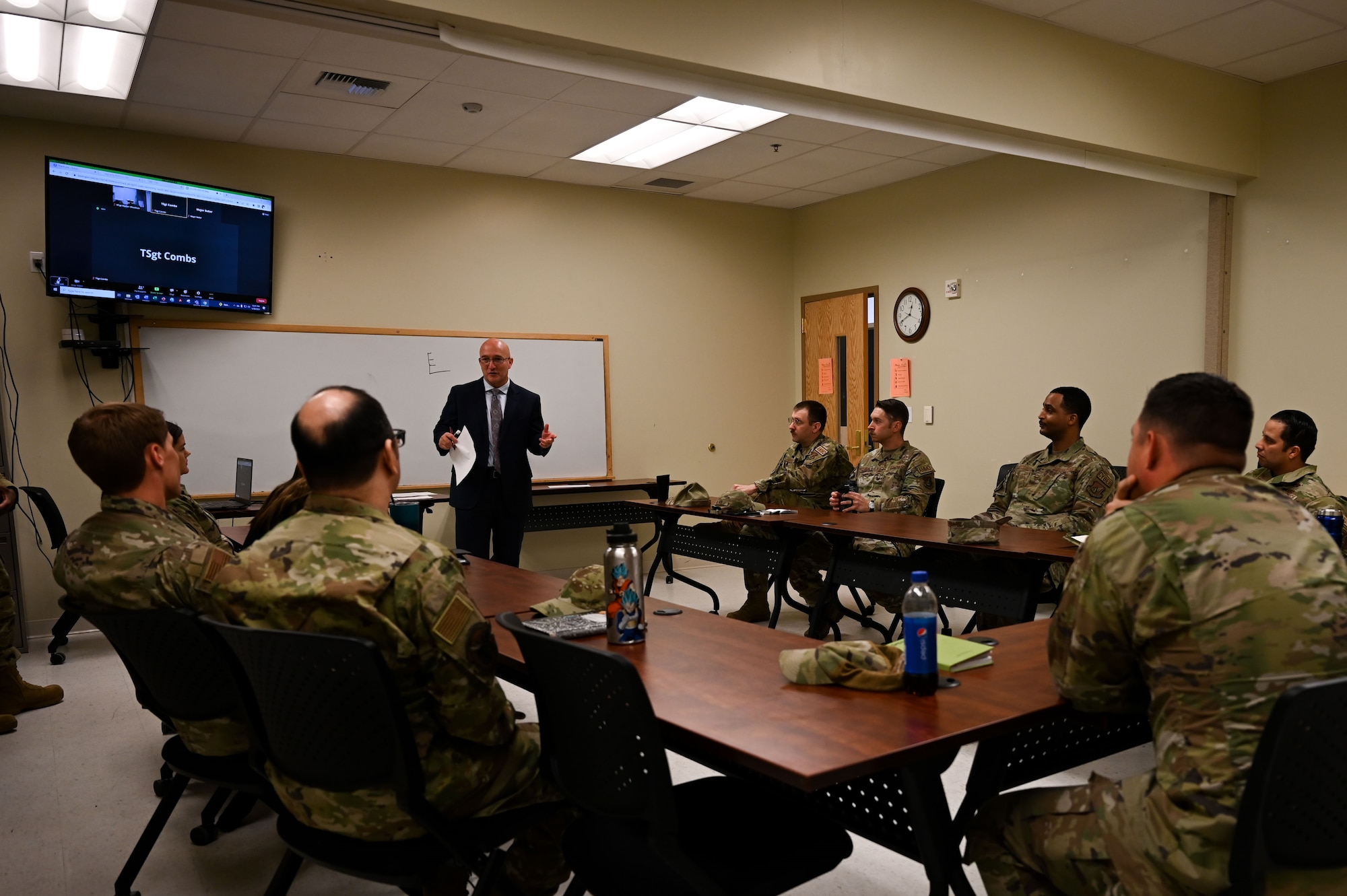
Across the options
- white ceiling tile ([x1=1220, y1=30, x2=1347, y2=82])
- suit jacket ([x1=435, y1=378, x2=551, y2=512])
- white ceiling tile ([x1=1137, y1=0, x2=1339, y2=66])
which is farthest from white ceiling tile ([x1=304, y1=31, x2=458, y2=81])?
white ceiling tile ([x1=1220, y1=30, x2=1347, y2=82])

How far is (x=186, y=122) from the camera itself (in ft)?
17.9

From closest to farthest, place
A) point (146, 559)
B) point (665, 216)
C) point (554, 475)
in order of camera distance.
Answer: point (146, 559), point (554, 475), point (665, 216)

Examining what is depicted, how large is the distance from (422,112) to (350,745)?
177 inches

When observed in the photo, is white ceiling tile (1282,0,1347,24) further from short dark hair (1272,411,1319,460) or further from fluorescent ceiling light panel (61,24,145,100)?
fluorescent ceiling light panel (61,24,145,100)

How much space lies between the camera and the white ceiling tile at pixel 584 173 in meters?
6.57

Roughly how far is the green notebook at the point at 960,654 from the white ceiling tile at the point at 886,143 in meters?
4.52

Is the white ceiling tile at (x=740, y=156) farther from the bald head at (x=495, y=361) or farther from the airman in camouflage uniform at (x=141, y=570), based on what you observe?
the airman in camouflage uniform at (x=141, y=570)

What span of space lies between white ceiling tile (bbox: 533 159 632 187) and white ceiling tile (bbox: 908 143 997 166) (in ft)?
6.68

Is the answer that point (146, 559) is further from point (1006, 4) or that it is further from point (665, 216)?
point (665, 216)

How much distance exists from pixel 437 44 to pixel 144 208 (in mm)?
2819

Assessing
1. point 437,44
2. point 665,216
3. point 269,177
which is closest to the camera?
point 437,44

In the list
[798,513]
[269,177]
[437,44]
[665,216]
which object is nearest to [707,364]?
[665,216]

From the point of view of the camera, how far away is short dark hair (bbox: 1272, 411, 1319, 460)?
4246 millimetres

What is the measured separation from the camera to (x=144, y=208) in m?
5.39
